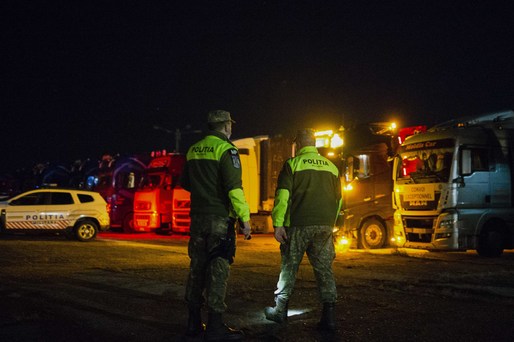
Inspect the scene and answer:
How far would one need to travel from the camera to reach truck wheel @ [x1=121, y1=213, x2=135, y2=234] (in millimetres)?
22969

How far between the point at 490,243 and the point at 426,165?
2.33 m

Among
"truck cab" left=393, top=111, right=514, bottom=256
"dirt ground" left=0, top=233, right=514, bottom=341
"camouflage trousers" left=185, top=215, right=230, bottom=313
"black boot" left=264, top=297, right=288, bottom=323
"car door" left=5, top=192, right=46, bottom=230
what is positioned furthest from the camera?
"car door" left=5, top=192, right=46, bottom=230

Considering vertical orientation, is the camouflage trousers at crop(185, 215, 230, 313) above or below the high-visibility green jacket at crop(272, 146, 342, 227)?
below

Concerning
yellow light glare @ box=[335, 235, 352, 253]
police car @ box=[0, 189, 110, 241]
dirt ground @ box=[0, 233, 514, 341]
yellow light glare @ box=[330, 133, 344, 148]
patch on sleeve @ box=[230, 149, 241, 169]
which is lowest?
dirt ground @ box=[0, 233, 514, 341]

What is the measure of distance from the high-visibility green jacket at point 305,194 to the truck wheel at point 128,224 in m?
17.8

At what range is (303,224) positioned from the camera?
591 centimetres

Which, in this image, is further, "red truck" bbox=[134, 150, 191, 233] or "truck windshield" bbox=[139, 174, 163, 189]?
"truck windshield" bbox=[139, 174, 163, 189]

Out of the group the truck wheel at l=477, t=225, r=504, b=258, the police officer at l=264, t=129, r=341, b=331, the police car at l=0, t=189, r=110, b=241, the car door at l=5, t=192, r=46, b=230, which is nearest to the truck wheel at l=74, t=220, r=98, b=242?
the police car at l=0, t=189, r=110, b=241

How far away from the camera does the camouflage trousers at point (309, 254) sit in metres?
5.84

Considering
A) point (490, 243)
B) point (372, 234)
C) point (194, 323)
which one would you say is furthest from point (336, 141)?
point (194, 323)

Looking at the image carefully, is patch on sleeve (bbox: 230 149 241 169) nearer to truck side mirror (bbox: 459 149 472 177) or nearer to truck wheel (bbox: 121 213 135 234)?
truck side mirror (bbox: 459 149 472 177)

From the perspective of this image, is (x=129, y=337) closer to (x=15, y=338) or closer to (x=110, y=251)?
(x=15, y=338)

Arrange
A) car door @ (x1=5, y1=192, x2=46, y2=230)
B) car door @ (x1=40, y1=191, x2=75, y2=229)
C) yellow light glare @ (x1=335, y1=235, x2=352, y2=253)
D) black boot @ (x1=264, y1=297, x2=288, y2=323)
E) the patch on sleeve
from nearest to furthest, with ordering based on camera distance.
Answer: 1. the patch on sleeve
2. black boot @ (x1=264, y1=297, x2=288, y2=323)
3. yellow light glare @ (x1=335, y1=235, x2=352, y2=253)
4. car door @ (x1=5, y1=192, x2=46, y2=230)
5. car door @ (x1=40, y1=191, x2=75, y2=229)

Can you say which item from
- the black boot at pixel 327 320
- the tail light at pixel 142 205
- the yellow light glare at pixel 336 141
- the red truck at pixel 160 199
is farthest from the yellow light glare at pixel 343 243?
the black boot at pixel 327 320
